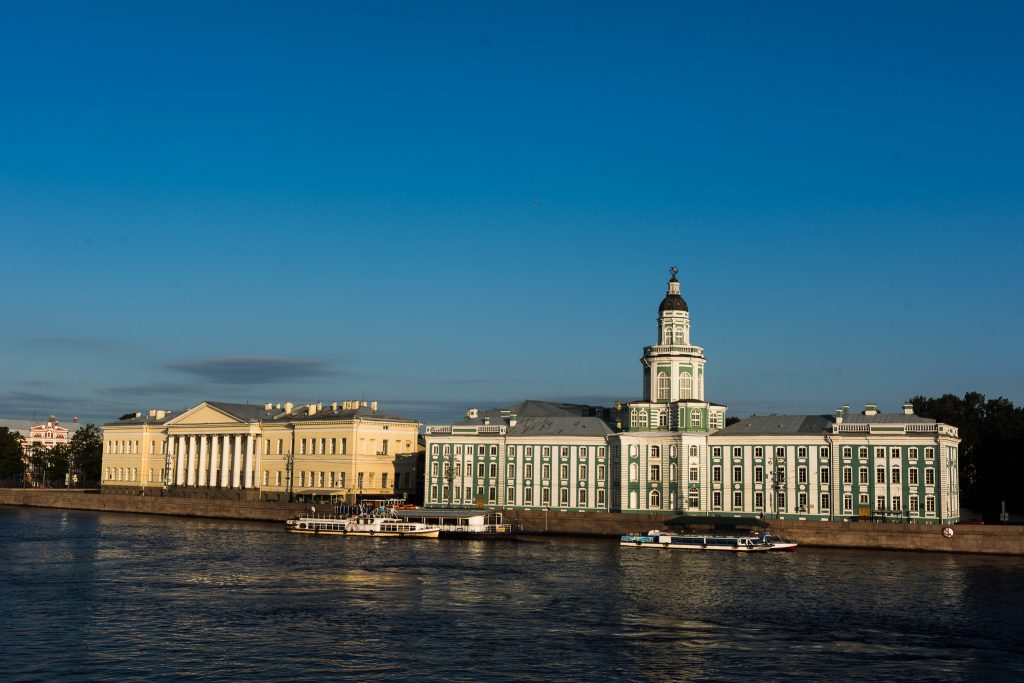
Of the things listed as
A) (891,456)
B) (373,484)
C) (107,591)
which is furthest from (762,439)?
(107,591)

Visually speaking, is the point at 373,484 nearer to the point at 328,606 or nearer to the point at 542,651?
the point at 328,606

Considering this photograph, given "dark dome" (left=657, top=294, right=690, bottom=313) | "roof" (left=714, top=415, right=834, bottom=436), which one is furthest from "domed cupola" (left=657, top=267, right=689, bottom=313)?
"roof" (left=714, top=415, right=834, bottom=436)

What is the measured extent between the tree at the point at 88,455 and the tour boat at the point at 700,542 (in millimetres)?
106121

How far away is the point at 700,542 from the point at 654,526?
7.77 m

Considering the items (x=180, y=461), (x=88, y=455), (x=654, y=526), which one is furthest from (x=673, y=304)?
(x=88, y=455)

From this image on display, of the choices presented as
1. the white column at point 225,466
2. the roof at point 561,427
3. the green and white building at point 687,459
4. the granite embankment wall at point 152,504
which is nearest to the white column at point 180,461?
the white column at point 225,466

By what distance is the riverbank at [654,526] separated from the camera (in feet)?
258

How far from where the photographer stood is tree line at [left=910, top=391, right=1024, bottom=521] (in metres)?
107

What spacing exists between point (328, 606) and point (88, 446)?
131721 millimetres

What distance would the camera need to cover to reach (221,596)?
5291 centimetres

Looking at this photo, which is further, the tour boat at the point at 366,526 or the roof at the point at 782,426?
the tour boat at the point at 366,526

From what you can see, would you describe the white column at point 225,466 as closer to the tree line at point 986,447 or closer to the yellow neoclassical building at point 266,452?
the yellow neoclassical building at point 266,452

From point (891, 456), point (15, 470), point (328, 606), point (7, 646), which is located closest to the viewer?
point (7, 646)

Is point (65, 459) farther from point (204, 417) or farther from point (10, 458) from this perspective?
point (204, 417)
